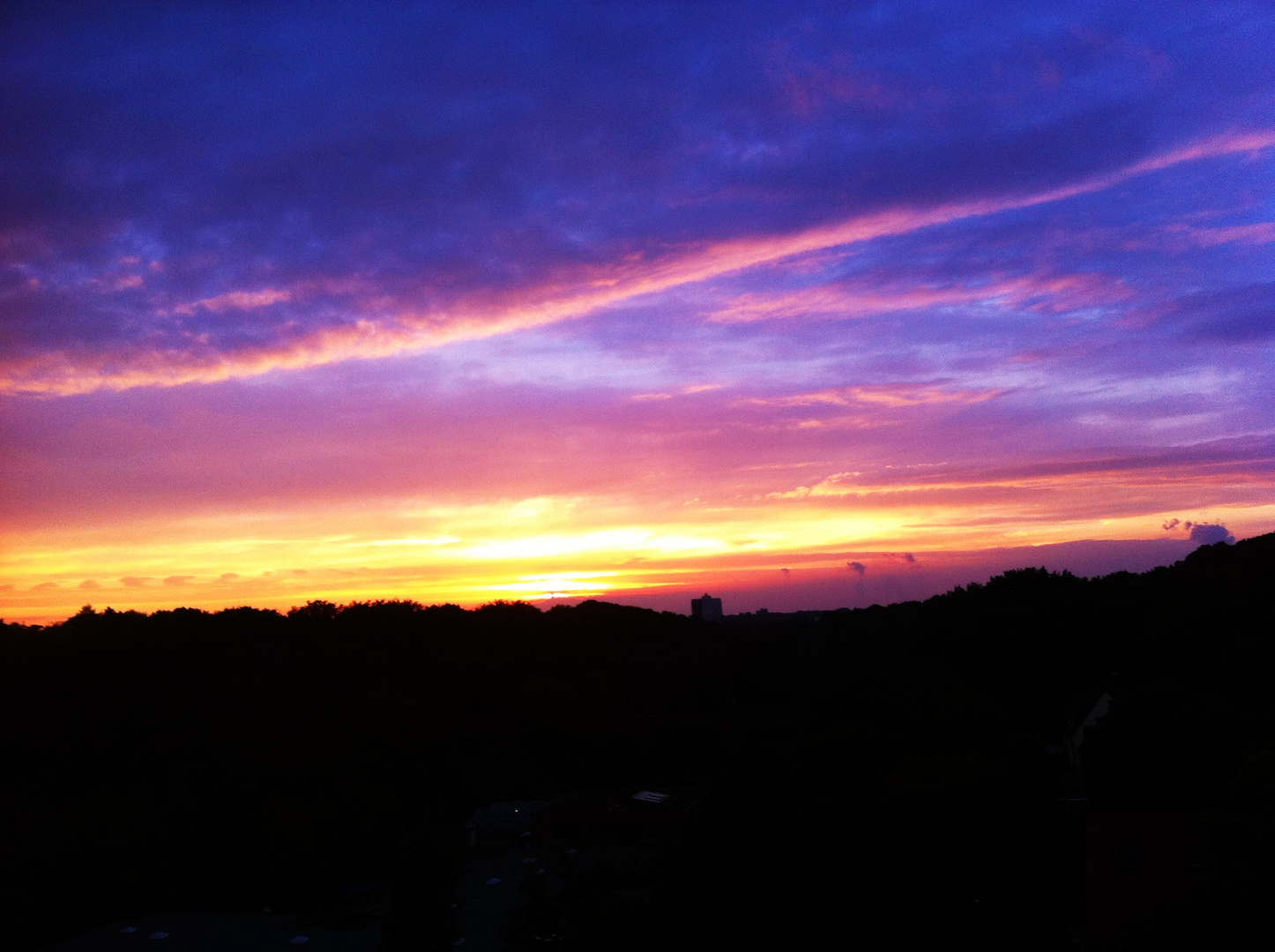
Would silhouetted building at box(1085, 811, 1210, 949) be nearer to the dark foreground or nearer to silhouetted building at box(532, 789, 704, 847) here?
the dark foreground

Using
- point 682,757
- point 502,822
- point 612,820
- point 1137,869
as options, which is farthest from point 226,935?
point 682,757

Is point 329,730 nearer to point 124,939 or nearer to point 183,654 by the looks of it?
point 183,654

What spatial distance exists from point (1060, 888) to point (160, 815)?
23.4 meters

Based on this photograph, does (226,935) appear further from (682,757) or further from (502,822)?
(682,757)

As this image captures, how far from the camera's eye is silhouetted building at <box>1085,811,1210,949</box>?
44.8 feet

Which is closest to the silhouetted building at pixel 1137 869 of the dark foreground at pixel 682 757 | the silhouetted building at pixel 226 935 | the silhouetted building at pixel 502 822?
the dark foreground at pixel 682 757

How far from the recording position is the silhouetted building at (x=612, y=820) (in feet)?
85.4

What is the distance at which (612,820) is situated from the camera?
26.3 m

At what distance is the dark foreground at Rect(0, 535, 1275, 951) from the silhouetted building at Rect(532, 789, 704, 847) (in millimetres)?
2158

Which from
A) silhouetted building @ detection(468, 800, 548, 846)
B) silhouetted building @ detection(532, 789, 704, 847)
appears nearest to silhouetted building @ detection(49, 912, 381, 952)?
silhouetted building @ detection(532, 789, 704, 847)

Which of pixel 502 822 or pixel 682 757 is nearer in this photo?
pixel 502 822

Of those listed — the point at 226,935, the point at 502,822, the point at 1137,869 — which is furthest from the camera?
the point at 502,822

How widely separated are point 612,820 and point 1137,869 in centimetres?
1510

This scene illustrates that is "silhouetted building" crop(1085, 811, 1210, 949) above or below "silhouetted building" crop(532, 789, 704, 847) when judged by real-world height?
above
